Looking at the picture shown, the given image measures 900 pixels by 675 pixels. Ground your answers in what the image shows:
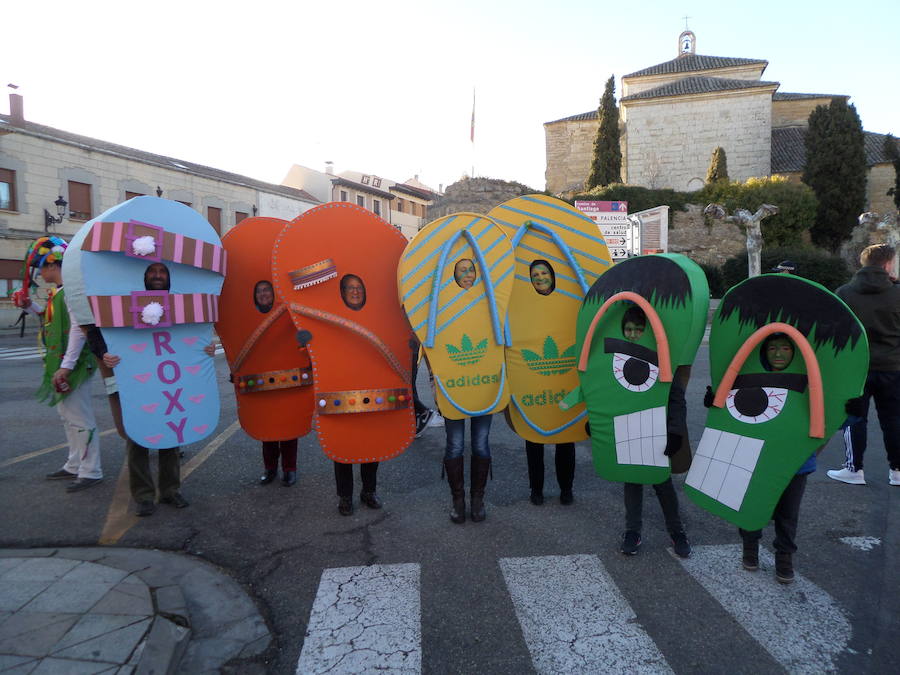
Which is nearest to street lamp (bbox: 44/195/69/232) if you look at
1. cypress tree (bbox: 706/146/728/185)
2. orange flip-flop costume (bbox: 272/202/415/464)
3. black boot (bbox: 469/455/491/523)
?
orange flip-flop costume (bbox: 272/202/415/464)

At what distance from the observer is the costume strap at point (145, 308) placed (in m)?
3.64

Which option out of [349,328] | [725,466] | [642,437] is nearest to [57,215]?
[349,328]

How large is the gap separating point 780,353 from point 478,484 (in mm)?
2024

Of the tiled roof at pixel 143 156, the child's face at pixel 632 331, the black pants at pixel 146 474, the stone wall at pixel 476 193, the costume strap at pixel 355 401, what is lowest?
the black pants at pixel 146 474

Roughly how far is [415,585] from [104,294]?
2725mm

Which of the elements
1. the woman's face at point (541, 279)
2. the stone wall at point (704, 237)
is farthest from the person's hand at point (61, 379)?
the stone wall at point (704, 237)

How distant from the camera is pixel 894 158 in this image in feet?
118

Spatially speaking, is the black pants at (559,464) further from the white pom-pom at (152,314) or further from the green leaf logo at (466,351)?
the white pom-pom at (152,314)

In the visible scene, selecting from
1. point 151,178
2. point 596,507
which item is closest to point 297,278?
point 596,507

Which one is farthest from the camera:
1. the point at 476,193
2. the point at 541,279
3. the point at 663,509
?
the point at 476,193

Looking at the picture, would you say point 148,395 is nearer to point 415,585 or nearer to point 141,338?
point 141,338

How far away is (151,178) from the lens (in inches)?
1110

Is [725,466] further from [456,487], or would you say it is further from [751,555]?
[456,487]

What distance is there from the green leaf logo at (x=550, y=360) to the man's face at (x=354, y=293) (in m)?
1.18
